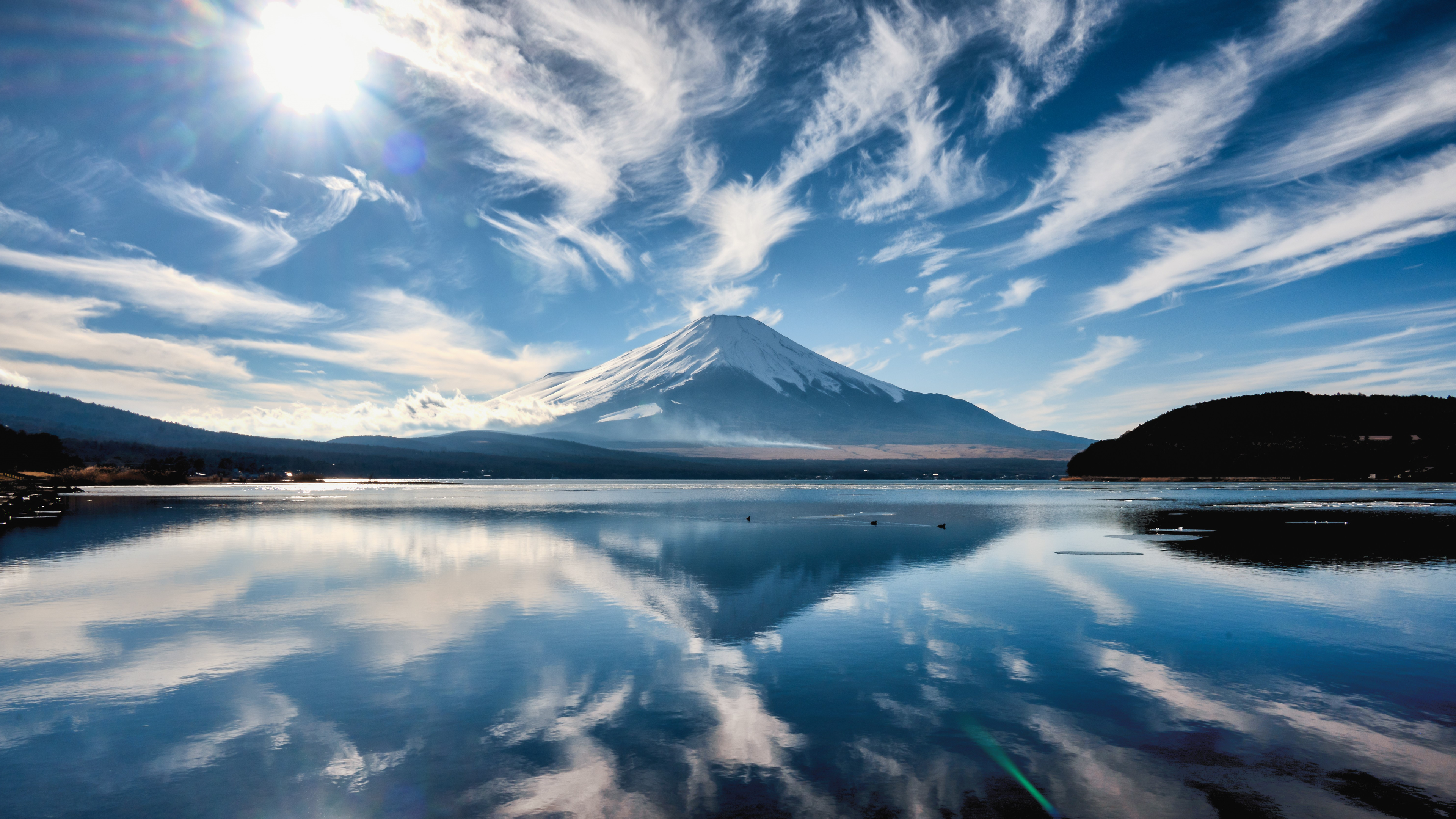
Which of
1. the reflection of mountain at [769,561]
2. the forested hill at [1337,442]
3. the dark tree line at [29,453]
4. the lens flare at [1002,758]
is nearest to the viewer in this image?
the lens flare at [1002,758]

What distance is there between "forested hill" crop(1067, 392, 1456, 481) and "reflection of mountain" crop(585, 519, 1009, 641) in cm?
16702

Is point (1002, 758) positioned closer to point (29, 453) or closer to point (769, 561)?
point (769, 561)

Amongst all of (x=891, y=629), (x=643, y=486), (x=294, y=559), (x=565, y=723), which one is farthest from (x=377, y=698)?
(x=643, y=486)

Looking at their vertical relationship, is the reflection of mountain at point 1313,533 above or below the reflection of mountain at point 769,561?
above

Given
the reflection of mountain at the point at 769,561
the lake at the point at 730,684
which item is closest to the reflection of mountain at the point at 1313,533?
the lake at the point at 730,684

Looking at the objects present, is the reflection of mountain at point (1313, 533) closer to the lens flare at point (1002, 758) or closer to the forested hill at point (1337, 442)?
the lens flare at point (1002, 758)

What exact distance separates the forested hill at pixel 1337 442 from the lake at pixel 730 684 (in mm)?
174835

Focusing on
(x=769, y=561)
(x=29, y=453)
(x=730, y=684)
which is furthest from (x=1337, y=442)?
(x=29, y=453)

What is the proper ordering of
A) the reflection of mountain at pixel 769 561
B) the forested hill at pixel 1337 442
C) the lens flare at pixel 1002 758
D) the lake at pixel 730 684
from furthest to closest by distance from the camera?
the forested hill at pixel 1337 442
the reflection of mountain at pixel 769 561
the lake at pixel 730 684
the lens flare at pixel 1002 758

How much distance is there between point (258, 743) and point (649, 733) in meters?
6.24

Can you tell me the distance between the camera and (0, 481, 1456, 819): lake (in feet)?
33.7

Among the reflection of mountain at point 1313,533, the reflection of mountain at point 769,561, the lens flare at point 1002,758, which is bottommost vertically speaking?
the lens flare at point 1002,758

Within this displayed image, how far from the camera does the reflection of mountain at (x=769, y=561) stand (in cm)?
2347

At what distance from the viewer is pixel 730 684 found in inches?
606
